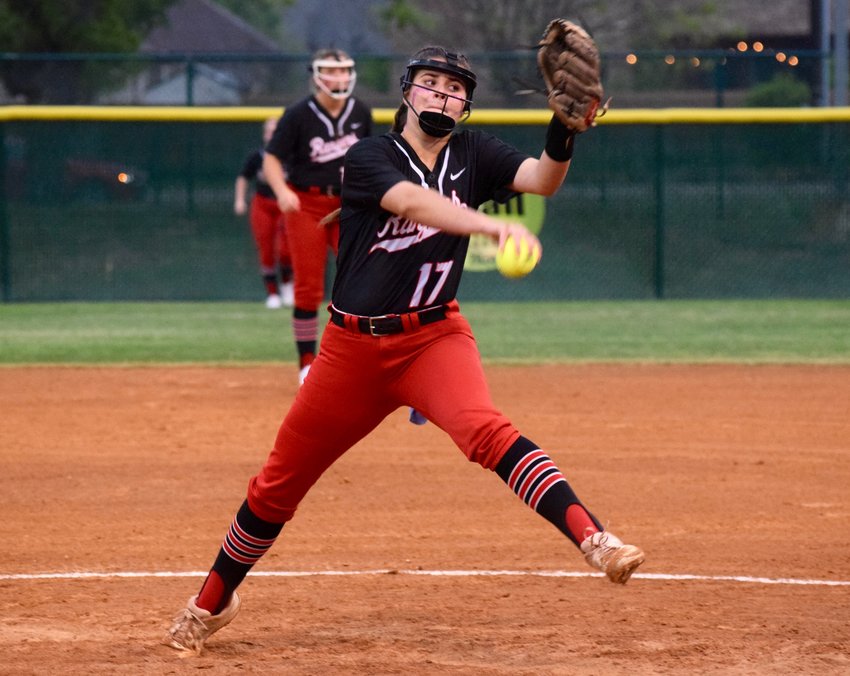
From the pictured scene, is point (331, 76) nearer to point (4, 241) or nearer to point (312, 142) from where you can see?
point (312, 142)

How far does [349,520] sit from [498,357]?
4.94m

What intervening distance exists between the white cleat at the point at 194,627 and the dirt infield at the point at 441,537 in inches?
2.8

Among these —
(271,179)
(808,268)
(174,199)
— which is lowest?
(808,268)

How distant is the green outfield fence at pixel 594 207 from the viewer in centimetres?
1495

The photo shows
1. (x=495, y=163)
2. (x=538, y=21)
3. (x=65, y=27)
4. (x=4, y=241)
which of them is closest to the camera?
(x=495, y=163)

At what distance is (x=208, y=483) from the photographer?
709cm

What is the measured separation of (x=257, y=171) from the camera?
14.7 metres

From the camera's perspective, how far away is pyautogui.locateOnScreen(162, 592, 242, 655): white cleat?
14.8 ft

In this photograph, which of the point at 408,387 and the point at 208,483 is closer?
the point at 408,387

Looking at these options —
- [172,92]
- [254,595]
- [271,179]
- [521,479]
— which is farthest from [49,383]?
[172,92]

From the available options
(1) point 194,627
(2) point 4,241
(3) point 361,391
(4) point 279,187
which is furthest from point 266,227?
(3) point 361,391

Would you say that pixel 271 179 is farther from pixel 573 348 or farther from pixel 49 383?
pixel 573 348

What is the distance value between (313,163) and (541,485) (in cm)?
544

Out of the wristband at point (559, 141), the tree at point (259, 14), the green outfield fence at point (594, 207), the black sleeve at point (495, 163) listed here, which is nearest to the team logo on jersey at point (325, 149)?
the black sleeve at point (495, 163)
